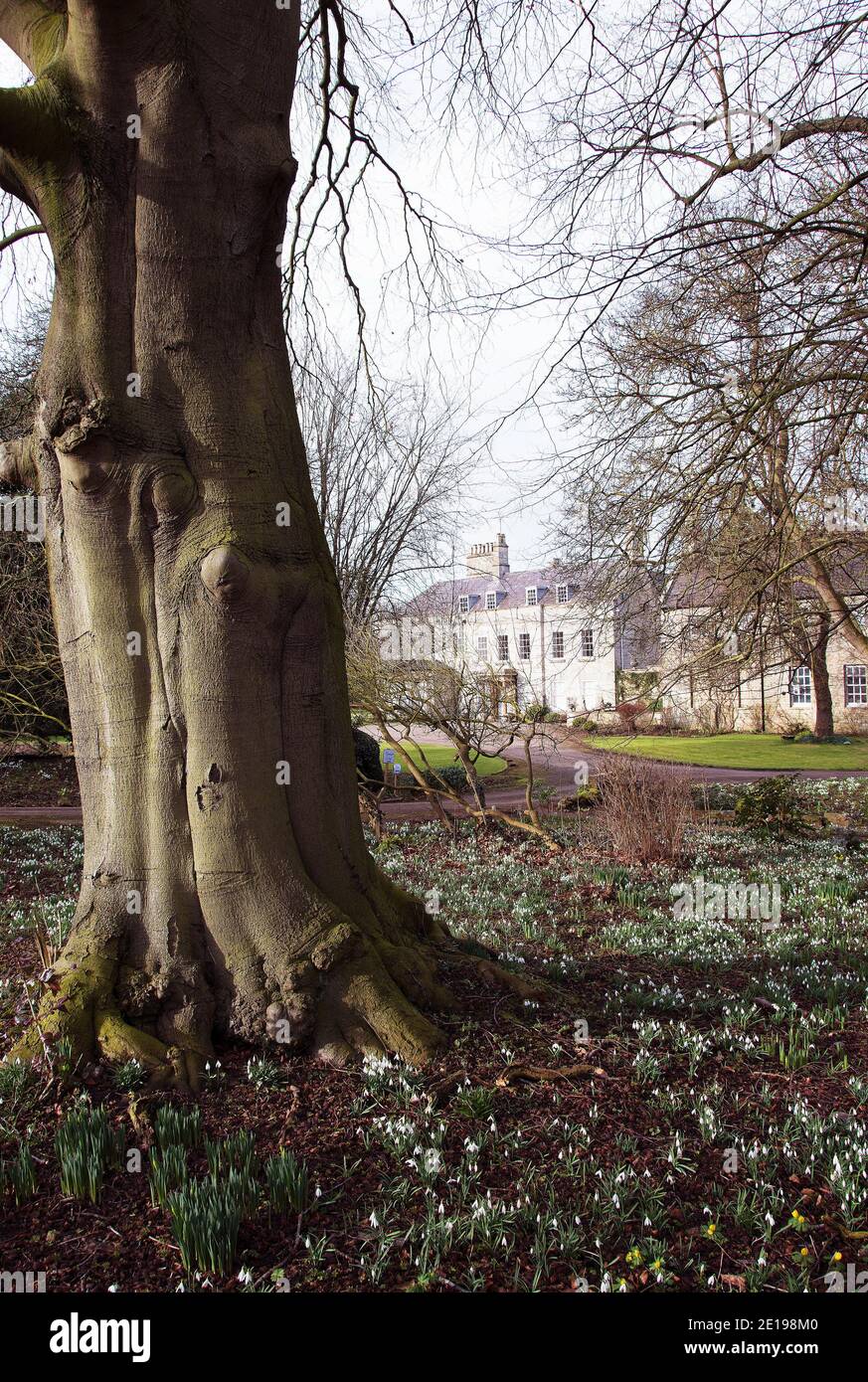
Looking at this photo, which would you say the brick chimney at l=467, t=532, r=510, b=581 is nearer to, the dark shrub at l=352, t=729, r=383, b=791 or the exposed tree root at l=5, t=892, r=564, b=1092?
the dark shrub at l=352, t=729, r=383, b=791

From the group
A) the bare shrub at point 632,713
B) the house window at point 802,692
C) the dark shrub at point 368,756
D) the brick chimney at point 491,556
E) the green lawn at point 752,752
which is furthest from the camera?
the brick chimney at point 491,556

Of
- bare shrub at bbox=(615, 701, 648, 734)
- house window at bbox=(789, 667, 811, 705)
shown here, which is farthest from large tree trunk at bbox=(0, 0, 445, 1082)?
house window at bbox=(789, 667, 811, 705)

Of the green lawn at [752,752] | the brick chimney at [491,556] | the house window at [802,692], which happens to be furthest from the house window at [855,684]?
the brick chimney at [491,556]

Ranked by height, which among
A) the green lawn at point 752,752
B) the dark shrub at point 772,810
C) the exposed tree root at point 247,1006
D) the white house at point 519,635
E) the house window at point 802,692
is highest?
the white house at point 519,635

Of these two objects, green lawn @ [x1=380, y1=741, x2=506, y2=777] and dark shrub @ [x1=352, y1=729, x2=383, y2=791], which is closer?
dark shrub @ [x1=352, y1=729, x2=383, y2=791]

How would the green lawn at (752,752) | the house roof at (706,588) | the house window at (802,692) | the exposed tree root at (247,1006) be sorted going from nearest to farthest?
the exposed tree root at (247,1006)
the house roof at (706,588)
the green lawn at (752,752)
the house window at (802,692)

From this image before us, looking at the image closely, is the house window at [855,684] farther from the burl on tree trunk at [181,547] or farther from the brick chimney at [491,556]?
the burl on tree trunk at [181,547]

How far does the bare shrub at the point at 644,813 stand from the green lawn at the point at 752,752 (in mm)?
11429

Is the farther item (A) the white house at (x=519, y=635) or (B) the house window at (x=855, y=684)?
(B) the house window at (x=855, y=684)

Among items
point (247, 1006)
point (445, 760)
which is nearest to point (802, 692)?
point (445, 760)

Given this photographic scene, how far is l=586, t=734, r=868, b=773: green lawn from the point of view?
2328 cm

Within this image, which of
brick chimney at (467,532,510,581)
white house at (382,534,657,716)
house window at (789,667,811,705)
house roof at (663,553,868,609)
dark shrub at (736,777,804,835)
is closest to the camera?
house roof at (663,553,868,609)

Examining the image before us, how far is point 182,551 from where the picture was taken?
349cm

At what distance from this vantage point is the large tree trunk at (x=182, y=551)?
3.44 meters
